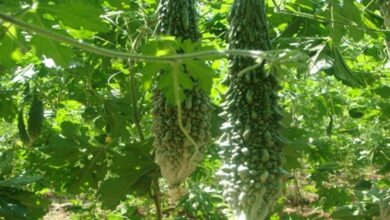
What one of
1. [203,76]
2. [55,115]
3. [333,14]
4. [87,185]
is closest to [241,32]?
[203,76]

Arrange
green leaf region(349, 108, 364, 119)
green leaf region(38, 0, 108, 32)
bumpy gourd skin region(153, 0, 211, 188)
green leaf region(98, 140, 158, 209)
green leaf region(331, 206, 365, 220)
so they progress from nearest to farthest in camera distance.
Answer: green leaf region(38, 0, 108, 32)
bumpy gourd skin region(153, 0, 211, 188)
green leaf region(98, 140, 158, 209)
green leaf region(331, 206, 365, 220)
green leaf region(349, 108, 364, 119)

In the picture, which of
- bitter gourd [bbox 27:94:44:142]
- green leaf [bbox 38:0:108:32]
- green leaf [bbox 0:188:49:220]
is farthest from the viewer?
bitter gourd [bbox 27:94:44:142]

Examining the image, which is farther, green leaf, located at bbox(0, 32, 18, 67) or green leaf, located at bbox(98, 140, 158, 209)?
green leaf, located at bbox(98, 140, 158, 209)

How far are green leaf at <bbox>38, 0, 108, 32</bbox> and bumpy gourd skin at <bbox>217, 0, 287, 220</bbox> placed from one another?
0.44 metres

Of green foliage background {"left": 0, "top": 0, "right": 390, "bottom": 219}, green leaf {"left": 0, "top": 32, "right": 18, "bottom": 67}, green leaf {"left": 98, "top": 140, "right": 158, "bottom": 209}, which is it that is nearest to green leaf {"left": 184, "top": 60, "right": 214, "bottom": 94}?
green foliage background {"left": 0, "top": 0, "right": 390, "bottom": 219}

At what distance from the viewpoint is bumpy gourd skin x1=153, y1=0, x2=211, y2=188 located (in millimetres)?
1873

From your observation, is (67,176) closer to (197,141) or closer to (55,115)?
(55,115)

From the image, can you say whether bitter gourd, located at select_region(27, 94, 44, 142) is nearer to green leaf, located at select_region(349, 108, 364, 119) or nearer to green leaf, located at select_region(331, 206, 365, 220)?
green leaf, located at select_region(331, 206, 365, 220)

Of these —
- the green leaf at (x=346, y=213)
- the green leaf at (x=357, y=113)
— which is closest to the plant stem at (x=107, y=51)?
the green leaf at (x=346, y=213)

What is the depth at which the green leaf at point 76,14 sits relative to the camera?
1.55m

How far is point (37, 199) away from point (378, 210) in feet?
6.20

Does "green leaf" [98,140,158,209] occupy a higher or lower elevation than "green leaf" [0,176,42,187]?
lower

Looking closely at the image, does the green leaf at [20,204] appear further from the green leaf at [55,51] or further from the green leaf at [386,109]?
the green leaf at [386,109]

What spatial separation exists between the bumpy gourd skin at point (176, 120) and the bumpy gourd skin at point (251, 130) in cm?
14
